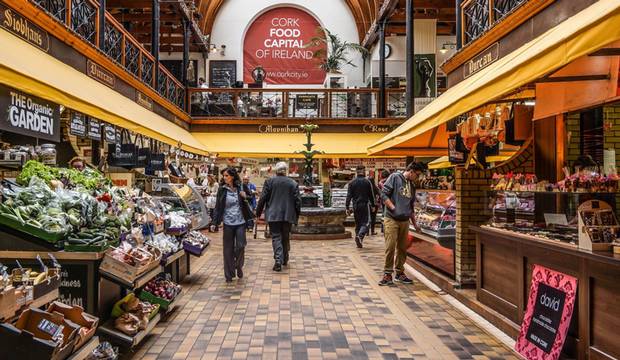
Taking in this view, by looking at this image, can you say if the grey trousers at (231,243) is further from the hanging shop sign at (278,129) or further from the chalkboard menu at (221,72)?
the chalkboard menu at (221,72)

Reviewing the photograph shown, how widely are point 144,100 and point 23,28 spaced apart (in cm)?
589

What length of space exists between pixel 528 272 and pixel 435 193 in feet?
10.9

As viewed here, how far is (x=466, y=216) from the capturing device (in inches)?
245

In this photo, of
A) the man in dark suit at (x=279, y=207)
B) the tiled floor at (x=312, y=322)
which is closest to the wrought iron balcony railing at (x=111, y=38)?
the man in dark suit at (x=279, y=207)

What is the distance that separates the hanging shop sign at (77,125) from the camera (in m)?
7.16

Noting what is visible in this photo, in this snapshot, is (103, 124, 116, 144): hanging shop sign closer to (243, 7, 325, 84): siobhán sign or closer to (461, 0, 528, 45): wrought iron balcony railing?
(461, 0, 528, 45): wrought iron balcony railing

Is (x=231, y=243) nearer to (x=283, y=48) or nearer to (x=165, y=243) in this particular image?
(x=165, y=243)

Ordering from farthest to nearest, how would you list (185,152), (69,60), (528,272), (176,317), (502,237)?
(185,152) → (69,60) → (176,317) → (502,237) → (528,272)

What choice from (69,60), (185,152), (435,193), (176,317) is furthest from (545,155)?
(185,152)

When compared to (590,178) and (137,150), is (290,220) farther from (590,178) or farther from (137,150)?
(590,178)

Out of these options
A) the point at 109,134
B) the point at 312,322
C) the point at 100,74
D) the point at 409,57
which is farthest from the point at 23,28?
the point at 409,57

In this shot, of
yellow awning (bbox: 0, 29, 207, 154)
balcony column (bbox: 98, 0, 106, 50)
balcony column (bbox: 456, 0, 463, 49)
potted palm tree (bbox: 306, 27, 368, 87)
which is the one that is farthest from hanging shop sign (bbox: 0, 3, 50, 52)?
potted palm tree (bbox: 306, 27, 368, 87)

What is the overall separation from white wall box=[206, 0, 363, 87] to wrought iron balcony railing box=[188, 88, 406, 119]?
435cm

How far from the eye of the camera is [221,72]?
22375mm
